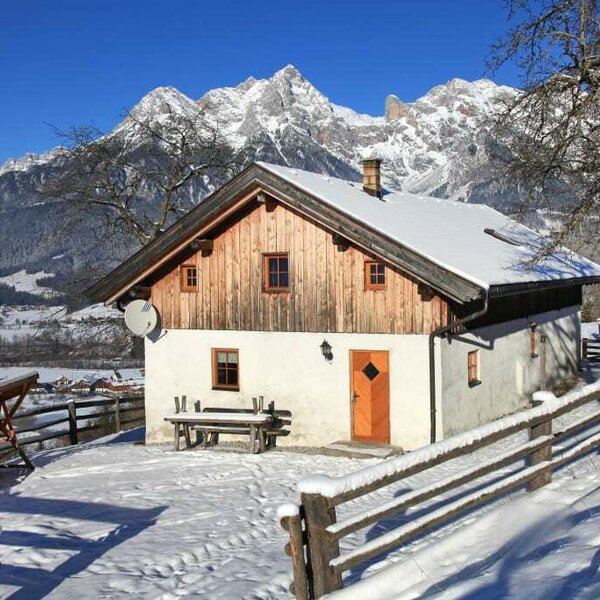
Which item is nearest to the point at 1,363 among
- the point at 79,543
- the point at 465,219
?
the point at 465,219

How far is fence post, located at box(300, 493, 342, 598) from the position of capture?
232 inches

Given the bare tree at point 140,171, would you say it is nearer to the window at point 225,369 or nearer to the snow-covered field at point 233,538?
the window at point 225,369

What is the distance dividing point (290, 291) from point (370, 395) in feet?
9.91

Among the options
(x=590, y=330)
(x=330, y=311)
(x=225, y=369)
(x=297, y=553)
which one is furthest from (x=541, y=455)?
(x=590, y=330)

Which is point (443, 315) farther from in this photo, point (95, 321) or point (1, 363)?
point (1, 363)

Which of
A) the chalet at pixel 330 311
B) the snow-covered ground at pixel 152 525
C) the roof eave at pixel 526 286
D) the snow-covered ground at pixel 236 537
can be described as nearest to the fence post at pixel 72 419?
the chalet at pixel 330 311

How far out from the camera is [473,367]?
1670cm

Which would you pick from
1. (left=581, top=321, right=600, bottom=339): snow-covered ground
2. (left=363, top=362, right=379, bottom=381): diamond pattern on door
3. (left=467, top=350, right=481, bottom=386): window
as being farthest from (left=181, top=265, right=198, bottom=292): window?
(left=581, top=321, right=600, bottom=339): snow-covered ground

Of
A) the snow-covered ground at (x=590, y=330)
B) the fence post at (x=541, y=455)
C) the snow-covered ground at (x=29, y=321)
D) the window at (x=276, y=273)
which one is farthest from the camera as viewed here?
the snow-covered ground at (x=590, y=330)

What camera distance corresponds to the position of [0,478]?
1448 cm

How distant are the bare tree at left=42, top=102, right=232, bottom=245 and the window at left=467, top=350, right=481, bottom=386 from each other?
1424 cm

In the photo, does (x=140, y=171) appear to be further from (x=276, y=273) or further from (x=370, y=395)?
(x=370, y=395)

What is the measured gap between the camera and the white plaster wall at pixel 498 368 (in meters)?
15.5

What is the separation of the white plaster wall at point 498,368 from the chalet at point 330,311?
0.20ft
